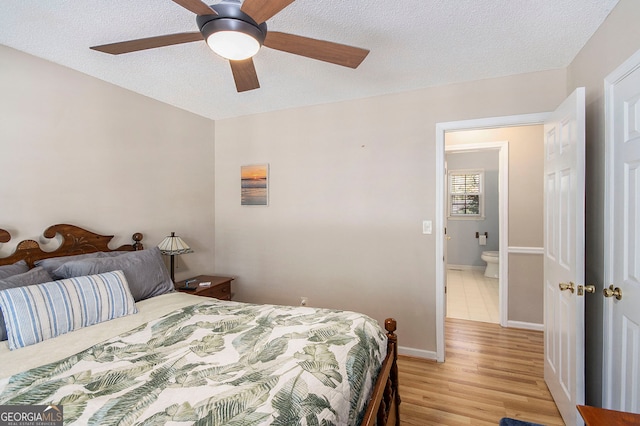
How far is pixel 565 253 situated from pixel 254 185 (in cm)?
283

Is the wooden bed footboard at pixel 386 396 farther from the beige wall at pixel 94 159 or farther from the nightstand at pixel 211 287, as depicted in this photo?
the beige wall at pixel 94 159

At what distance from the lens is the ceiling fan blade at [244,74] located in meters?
1.71

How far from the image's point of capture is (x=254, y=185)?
348 centimetres

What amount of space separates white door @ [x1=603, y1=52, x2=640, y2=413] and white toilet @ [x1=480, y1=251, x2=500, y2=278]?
4.16 m

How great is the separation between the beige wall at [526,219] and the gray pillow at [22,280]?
153 inches

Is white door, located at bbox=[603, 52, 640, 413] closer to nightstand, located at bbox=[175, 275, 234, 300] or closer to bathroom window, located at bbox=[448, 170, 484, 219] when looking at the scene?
nightstand, located at bbox=[175, 275, 234, 300]

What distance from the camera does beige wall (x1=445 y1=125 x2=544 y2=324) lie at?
3387 millimetres

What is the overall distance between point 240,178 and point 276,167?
1.66 feet

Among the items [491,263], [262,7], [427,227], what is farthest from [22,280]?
[491,263]

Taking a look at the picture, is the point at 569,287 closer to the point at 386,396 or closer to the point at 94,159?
the point at 386,396

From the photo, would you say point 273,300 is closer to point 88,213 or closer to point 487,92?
point 88,213

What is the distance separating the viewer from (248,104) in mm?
3172

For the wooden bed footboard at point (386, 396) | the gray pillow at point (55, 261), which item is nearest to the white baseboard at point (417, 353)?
the wooden bed footboard at point (386, 396)

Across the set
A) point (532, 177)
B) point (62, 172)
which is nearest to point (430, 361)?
point (532, 177)
